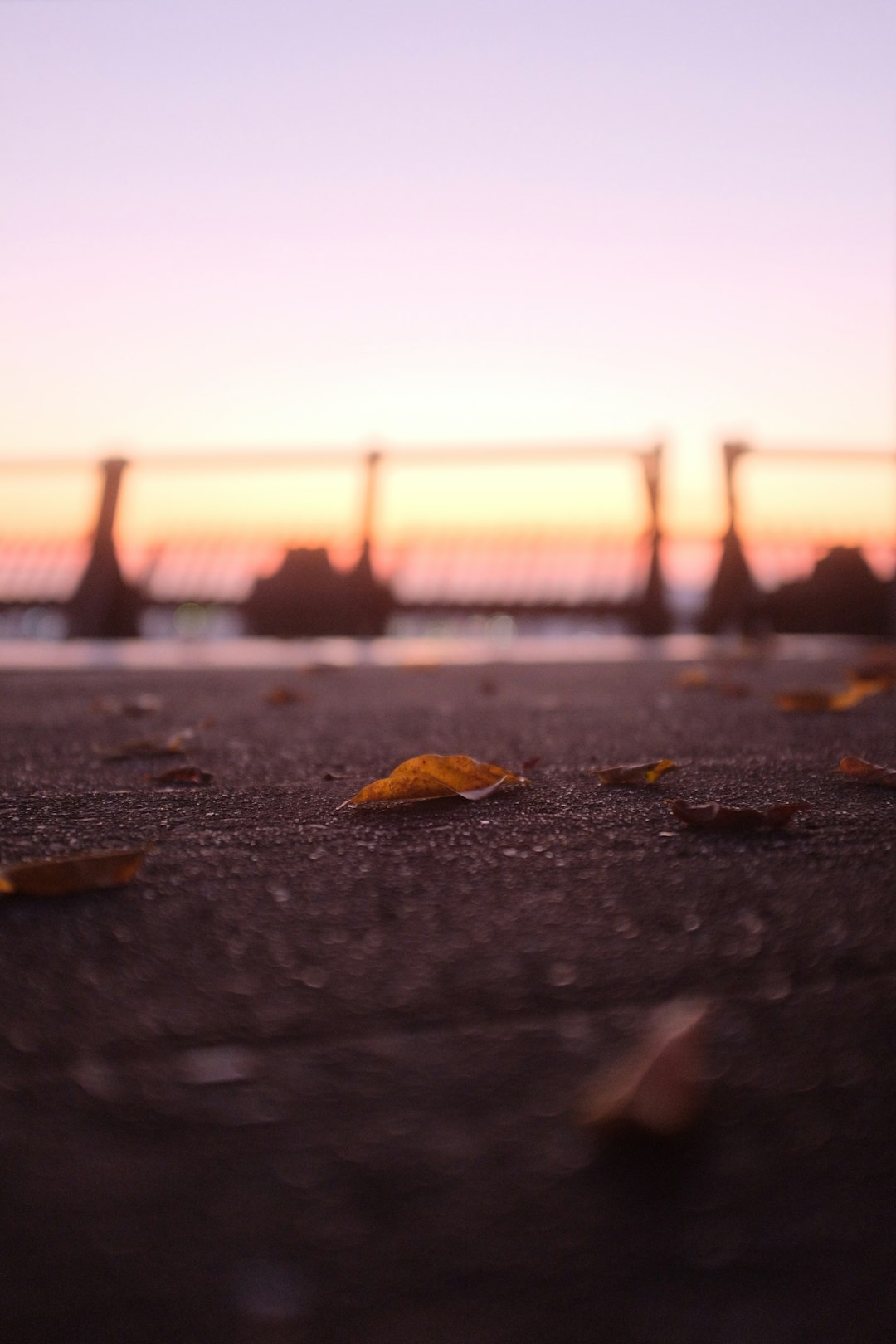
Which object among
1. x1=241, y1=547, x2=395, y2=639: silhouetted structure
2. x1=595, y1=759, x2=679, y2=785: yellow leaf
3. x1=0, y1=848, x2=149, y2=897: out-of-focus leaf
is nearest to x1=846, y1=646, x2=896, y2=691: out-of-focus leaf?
x1=595, y1=759, x2=679, y2=785: yellow leaf

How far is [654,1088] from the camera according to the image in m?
0.42

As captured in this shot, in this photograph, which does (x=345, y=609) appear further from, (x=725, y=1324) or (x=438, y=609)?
(x=725, y=1324)

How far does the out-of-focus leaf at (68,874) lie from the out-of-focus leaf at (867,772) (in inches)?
33.7

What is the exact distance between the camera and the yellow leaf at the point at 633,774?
121 cm

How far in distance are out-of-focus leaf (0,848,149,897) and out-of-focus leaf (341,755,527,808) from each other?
0.35 m

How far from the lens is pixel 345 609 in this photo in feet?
25.0

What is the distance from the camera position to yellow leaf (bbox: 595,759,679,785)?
1211mm

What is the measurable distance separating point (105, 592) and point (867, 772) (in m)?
7.08

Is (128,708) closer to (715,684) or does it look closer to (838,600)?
(715,684)

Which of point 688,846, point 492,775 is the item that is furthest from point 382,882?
point 492,775

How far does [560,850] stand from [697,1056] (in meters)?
0.40

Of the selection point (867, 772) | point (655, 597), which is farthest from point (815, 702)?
point (655, 597)

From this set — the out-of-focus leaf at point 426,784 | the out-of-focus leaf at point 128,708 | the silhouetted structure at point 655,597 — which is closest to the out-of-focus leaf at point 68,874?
the out-of-focus leaf at point 426,784

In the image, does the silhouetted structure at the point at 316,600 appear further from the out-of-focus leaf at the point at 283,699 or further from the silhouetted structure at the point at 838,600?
the out-of-focus leaf at the point at 283,699
